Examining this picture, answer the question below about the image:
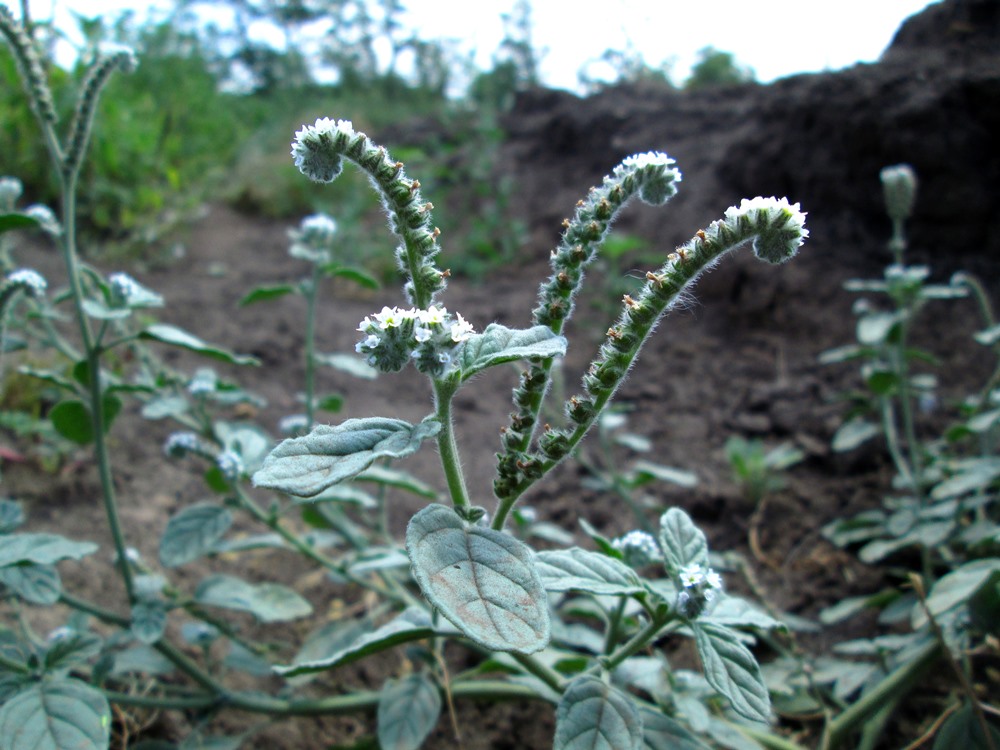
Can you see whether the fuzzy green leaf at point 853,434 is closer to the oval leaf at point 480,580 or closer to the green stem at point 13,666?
the oval leaf at point 480,580

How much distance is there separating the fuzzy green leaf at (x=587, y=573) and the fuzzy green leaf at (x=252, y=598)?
734 mm

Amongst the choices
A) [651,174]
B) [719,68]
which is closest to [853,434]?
[651,174]

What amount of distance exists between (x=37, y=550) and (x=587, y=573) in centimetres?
88

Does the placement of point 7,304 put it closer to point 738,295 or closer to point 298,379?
point 298,379

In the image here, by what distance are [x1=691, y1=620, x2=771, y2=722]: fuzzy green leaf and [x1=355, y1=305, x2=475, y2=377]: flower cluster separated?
0.55 meters

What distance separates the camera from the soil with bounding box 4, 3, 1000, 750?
218 centimetres

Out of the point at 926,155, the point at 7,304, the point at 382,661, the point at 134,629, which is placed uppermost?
the point at 926,155

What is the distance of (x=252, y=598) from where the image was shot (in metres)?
1.66

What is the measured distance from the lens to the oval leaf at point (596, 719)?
1.02 metres

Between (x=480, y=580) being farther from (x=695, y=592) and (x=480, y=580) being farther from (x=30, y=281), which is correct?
(x=30, y=281)

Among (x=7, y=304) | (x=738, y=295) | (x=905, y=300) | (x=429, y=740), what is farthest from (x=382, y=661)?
(x=738, y=295)

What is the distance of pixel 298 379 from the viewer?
10.8 ft

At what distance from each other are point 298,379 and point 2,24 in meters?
2.03

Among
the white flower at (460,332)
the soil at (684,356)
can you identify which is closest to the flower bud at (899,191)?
the soil at (684,356)
